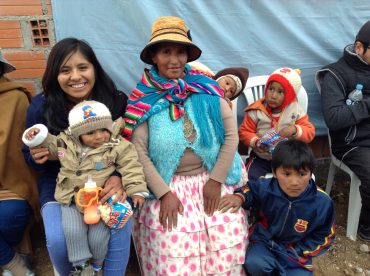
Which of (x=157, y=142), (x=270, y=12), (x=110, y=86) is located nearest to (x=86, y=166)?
(x=157, y=142)

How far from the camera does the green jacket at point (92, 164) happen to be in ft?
6.33

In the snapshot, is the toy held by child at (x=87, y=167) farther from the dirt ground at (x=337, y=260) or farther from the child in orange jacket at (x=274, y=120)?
the child in orange jacket at (x=274, y=120)

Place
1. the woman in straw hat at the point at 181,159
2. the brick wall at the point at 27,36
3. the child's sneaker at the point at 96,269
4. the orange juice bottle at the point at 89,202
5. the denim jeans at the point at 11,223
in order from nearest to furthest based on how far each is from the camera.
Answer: the orange juice bottle at the point at 89,202, the child's sneaker at the point at 96,269, the woman in straw hat at the point at 181,159, the denim jeans at the point at 11,223, the brick wall at the point at 27,36

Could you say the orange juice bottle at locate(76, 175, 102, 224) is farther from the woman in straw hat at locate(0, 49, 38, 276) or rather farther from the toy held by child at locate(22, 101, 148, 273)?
the woman in straw hat at locate(0, 49, 38, 276)

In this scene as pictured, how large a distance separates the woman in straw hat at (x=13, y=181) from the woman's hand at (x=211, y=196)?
117 cm

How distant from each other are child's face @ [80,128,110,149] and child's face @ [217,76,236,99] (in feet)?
3.44

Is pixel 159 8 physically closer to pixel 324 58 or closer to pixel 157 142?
pixel 157 142

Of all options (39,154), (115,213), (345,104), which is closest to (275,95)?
(345,104)

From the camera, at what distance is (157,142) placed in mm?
2119

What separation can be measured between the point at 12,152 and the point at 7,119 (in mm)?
220

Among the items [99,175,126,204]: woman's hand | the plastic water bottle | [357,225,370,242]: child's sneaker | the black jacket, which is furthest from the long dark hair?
[357,225,370,242]: child's sneaker

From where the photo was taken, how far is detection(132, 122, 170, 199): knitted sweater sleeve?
6.97 ft

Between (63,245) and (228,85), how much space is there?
1571 millimetres

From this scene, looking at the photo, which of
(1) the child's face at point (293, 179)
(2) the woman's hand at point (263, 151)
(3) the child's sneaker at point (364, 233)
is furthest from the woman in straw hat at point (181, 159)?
(3) the child's sneaker at point (364, 233)
